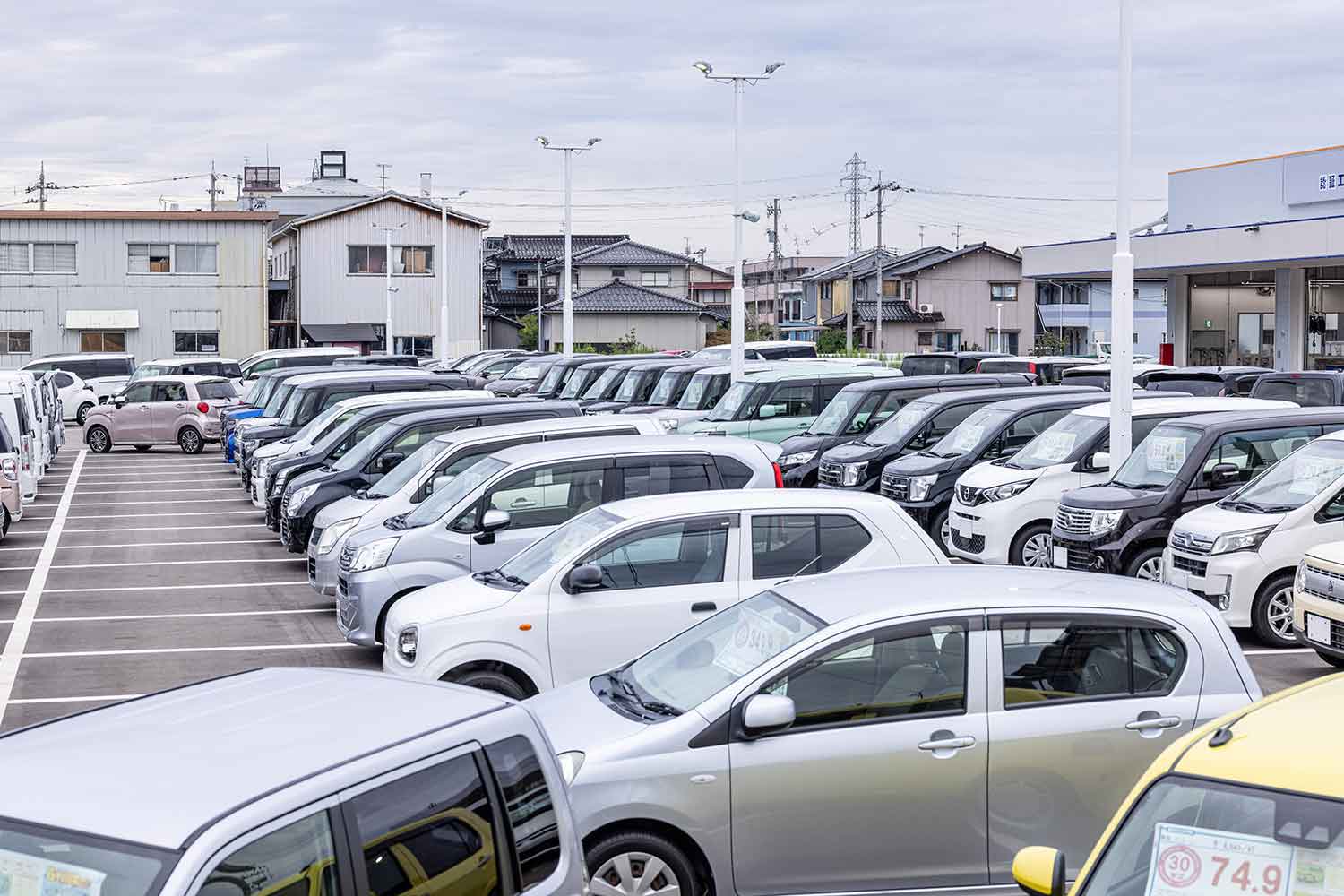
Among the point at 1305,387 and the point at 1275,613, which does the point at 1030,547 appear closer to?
the point at 1275,613

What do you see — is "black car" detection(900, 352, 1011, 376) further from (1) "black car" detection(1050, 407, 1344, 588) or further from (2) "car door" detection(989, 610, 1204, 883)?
(2) "car door" detection(989, 610, 1204, 883)

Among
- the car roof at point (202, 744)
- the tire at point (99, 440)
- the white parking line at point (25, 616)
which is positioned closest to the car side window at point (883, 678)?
the car roof at point (202, 744)

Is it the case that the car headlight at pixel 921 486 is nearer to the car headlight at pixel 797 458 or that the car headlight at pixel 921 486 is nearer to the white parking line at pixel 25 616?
the car headlight at pixel 797 458

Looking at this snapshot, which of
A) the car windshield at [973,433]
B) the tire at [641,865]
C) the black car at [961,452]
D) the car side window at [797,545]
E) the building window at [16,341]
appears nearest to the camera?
the tire at [641,865]

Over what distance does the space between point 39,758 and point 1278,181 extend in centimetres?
4084

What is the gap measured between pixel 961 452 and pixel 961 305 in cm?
6173

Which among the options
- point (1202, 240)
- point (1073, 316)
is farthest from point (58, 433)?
point (1073, 316)

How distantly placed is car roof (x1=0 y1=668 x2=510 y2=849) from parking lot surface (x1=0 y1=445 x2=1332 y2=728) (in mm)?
6805

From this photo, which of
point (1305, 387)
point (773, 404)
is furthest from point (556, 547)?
point (1305, 387)

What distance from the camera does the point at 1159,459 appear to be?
584 inches

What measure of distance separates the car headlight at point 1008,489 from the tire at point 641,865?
10427 millimetres

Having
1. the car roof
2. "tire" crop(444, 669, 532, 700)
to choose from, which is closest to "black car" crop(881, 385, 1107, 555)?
"tire" crop(444, 669, 532, 700)

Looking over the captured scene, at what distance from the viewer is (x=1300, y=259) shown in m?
34.9

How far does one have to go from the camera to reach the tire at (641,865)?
6395mm
